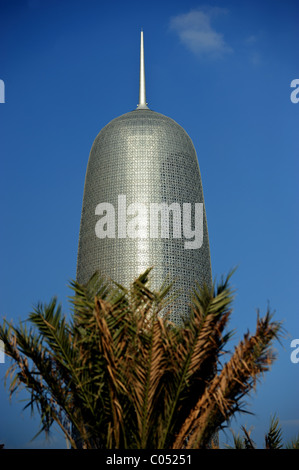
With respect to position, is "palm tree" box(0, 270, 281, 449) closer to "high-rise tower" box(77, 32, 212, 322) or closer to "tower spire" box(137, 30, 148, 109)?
"high-rise tower" box(77, 32, 212, 322)

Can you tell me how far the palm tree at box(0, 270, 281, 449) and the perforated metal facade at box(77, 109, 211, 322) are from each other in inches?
753

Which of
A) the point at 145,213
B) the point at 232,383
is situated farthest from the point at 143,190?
the point at 232,383

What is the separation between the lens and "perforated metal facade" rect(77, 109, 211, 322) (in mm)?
32156

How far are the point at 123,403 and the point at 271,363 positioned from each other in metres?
2.61

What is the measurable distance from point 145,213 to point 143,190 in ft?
4.10

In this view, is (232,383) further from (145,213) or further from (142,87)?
(142,87)

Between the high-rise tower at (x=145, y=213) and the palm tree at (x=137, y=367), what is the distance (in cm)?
1921

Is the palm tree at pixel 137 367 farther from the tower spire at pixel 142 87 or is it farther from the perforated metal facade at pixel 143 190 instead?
the tower spire at pixel 142 87

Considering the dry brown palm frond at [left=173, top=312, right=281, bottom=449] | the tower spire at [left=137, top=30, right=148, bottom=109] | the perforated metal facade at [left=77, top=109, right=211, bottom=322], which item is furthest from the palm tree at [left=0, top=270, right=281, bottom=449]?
the tower spire at [left=137, top=30, right=148, bottom=109]

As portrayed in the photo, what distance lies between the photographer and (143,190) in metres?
33.5

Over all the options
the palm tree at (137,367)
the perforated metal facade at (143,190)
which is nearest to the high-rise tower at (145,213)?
the perforated metal facade at (143,190)

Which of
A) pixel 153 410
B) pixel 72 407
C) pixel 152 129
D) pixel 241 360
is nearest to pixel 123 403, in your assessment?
pixel 153 410

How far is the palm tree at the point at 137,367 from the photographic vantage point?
445 inches

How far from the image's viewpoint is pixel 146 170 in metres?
34.1
